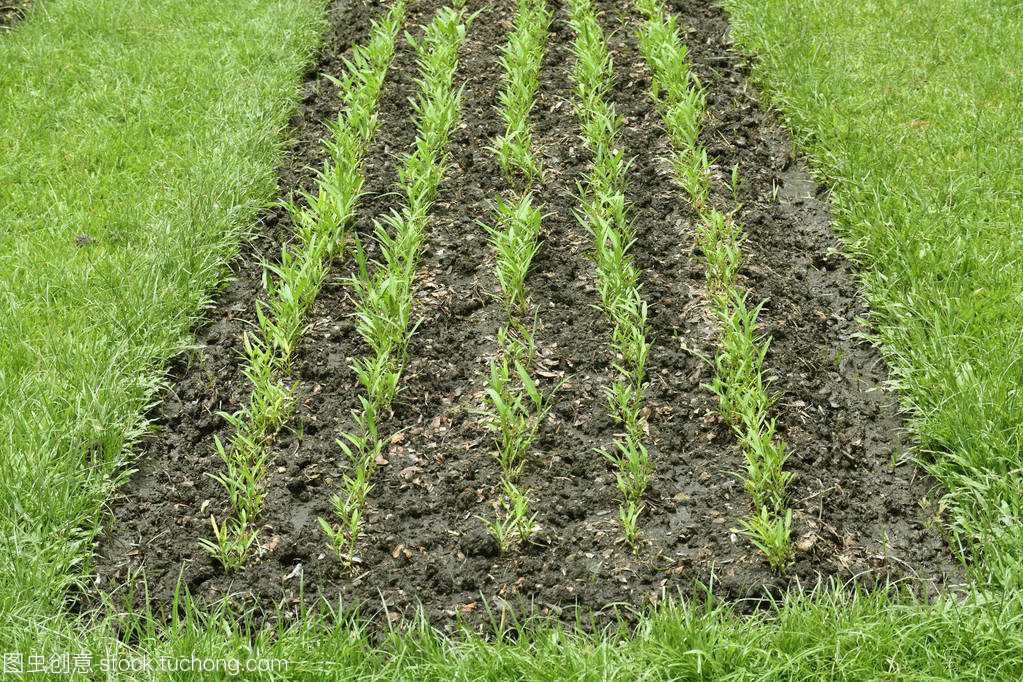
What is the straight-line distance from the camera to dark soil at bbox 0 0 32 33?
253 inches

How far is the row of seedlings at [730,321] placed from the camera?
10.3 feet

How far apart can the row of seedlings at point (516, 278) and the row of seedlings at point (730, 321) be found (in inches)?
27.3

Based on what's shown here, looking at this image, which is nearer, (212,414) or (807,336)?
(212,414)

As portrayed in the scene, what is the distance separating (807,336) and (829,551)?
1.18m

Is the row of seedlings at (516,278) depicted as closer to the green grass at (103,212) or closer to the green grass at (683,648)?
the green grass at (683,648)

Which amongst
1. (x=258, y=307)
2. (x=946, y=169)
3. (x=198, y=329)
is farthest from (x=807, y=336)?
(x=198, y=329)

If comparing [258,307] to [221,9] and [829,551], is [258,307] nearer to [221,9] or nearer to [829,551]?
[829,551]

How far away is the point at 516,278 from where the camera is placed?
396 cm

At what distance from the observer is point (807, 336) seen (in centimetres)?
395

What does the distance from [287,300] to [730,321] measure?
181 cm

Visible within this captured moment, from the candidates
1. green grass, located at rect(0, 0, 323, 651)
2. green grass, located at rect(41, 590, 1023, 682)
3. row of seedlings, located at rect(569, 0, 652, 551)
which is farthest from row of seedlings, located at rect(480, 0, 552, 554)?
green grass, located at rect(0, 0, 323, 651)

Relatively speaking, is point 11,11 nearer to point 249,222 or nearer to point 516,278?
point 249,222

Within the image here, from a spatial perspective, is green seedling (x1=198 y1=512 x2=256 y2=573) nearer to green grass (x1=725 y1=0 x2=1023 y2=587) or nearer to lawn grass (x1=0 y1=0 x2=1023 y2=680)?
lawn grass (x1=0 y1=0 x2=1023 y2=680)

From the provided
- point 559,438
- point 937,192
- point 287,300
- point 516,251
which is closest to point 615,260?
point 516,251
